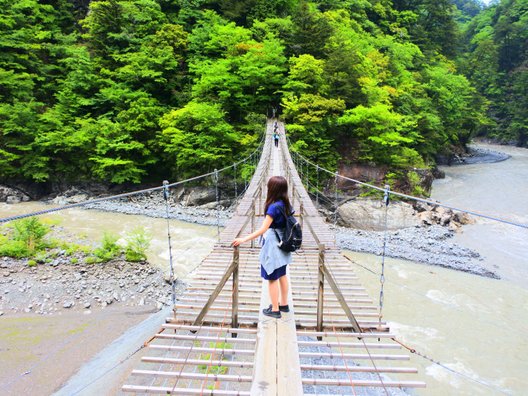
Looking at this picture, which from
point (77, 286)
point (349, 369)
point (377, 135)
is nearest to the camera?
point (349, 369)

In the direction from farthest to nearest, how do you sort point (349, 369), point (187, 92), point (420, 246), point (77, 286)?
→ point (187, 92) < point (420, 246) < point (77, 286) < point (349, 369)

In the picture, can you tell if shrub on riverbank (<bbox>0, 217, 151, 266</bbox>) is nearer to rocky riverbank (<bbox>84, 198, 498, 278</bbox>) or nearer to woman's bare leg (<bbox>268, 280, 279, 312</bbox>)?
rocky riverbank (<bbox>84, 198, 498, 278</bbox>)

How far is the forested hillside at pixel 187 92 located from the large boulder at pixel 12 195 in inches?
25.0

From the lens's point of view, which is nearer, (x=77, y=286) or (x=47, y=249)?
(x=77, y=286)

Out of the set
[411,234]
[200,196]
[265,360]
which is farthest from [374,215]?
[265,360]

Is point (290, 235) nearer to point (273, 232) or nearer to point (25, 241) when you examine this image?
point (273, 232)

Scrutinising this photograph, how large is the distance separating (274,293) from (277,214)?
1.71ft

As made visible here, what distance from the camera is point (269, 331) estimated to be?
2016 millimetres

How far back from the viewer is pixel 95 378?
3795 millimetres

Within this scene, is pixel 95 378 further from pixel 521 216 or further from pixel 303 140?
pixel 521 216

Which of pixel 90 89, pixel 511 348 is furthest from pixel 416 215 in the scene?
pixel 90 89

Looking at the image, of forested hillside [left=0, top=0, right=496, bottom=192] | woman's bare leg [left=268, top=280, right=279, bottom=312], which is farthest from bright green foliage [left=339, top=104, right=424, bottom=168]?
woman's bare leg [left=268, top=280, right=279, bottom=312]

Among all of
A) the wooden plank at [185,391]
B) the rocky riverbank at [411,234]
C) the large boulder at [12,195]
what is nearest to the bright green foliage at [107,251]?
the rocky riverbank at [411,234]

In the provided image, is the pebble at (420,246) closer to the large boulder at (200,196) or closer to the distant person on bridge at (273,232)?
the large boulder at (200,196)
